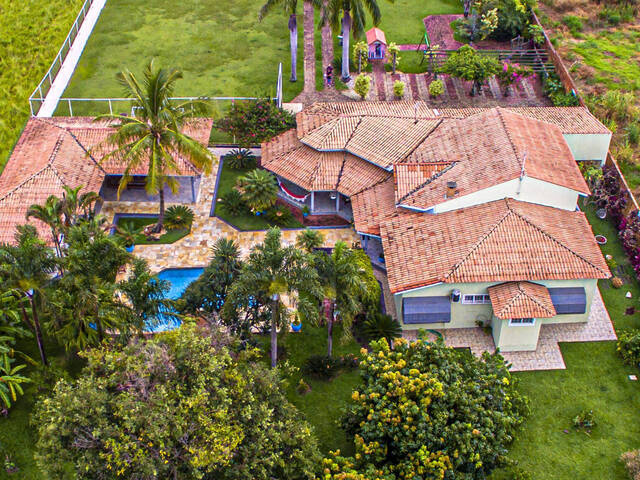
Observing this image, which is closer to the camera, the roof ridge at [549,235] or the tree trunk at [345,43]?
the roof ridge at [549,235]

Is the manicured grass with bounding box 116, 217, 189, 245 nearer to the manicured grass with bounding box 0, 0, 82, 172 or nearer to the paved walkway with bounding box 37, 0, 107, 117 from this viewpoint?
the manicured grass with bounding box 0, 0, 82, 172

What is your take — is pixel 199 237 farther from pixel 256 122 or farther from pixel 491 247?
pixel 491 247

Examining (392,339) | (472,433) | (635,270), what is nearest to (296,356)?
(392,339)

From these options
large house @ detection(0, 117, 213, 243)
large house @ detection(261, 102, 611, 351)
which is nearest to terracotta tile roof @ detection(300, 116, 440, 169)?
large house @ detection(261, 102, 611, 351)

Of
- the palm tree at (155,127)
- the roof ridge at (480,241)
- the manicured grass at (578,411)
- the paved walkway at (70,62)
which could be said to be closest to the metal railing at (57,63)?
the paved walkway at (70,62)

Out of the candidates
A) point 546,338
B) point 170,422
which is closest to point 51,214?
point 170,422

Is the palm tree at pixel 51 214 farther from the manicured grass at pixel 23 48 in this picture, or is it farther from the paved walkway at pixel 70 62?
the paved walkway at pixel 70 62

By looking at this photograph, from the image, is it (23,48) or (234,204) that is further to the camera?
(23,48)

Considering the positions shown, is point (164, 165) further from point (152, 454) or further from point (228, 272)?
point (152, 454)
